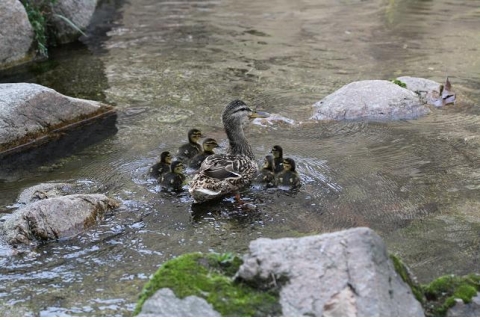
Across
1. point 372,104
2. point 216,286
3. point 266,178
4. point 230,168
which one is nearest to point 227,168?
point 230,168

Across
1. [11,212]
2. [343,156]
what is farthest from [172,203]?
[343,156]

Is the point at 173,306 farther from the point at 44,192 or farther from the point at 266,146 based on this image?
the point at 266,146

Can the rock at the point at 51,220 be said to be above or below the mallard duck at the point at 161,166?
above

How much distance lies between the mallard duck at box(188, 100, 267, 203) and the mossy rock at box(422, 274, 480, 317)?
287cm

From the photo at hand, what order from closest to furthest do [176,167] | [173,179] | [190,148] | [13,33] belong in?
[173,179] < [176,167] < [190,148] < [13,33]

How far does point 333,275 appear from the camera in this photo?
3.57m

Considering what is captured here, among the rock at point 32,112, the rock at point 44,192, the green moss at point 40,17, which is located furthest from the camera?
the green moss at point 40,17

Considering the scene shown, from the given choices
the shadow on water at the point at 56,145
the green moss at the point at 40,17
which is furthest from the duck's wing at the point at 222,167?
the green moss at the point at 40,17

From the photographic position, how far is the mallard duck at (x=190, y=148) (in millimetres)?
7777

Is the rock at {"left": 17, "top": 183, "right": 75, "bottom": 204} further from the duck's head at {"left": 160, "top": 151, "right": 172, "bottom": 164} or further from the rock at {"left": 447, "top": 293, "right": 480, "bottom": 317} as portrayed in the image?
the rock at {"left": 447, "top": 293, "right": 480, "bottom": 317}

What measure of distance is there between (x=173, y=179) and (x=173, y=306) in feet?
10.7

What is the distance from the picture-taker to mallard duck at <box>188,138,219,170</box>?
753cm

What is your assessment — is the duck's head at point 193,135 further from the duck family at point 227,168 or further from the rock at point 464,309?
the rock at point 464,309

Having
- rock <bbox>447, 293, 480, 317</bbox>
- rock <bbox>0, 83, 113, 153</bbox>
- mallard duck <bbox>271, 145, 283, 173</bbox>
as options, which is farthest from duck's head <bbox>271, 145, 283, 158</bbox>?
rock <bbox>447, 293, 480, 317</bbox>
